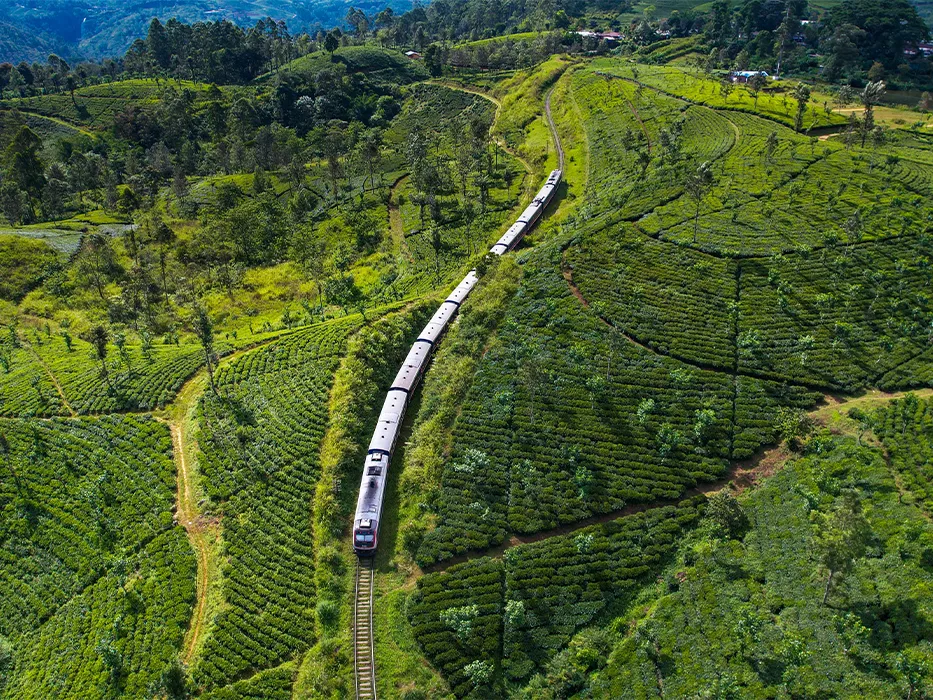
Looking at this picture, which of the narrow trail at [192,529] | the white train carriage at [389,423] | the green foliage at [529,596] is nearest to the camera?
the green foliage at [529,596]

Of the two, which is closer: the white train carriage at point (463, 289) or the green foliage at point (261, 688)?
the green foliage at point (261, 688)

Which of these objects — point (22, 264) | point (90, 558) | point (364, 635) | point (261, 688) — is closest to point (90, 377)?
point (90, 558)

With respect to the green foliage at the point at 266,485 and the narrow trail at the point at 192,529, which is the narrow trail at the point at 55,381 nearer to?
the narrow trail at the point at 192,529

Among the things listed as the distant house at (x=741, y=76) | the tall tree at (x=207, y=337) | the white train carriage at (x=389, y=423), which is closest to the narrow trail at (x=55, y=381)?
the tall tree at (x=207, y=337)

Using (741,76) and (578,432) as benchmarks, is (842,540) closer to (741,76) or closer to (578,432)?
(578,432)

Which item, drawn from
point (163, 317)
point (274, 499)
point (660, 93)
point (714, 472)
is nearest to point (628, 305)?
point (714, 472)

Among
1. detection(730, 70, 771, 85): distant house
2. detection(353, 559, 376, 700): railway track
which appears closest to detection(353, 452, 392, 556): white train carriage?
detection(353, 559, 376, 700): railway track
